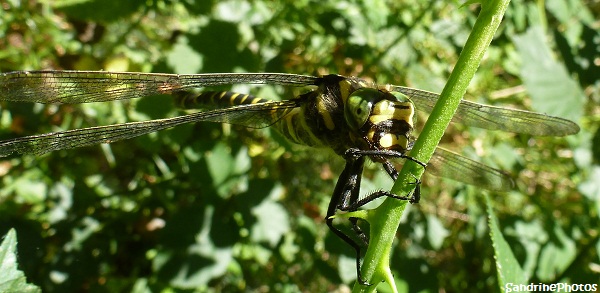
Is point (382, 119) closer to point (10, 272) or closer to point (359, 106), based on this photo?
point (359, 106)

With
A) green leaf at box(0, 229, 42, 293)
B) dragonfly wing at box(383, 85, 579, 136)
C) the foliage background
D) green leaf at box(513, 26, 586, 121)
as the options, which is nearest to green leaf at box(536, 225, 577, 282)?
the foliage background

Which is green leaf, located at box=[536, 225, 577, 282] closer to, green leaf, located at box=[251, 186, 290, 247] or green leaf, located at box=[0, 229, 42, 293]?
green leaf, located at box=[251, 186, 290, 247]

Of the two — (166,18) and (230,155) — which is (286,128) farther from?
(166,18)

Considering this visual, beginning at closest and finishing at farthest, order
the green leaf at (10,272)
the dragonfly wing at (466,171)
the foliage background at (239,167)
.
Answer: the green leaf at (10,272) → the dragonfly wing at (466,171) → the foliage background at (239,167)

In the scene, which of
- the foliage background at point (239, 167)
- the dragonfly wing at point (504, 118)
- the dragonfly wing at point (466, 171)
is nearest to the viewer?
the dragonfly wing at point (504, 118)

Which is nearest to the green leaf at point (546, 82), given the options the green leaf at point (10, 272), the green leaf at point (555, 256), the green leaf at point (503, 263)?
the green leaf at point (555, 256)

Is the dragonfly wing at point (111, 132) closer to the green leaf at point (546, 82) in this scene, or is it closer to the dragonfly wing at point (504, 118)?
the dragonfly wing at point (504, 118)

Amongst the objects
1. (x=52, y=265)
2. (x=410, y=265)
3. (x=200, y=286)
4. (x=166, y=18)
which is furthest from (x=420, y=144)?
(x=166, y=18)
